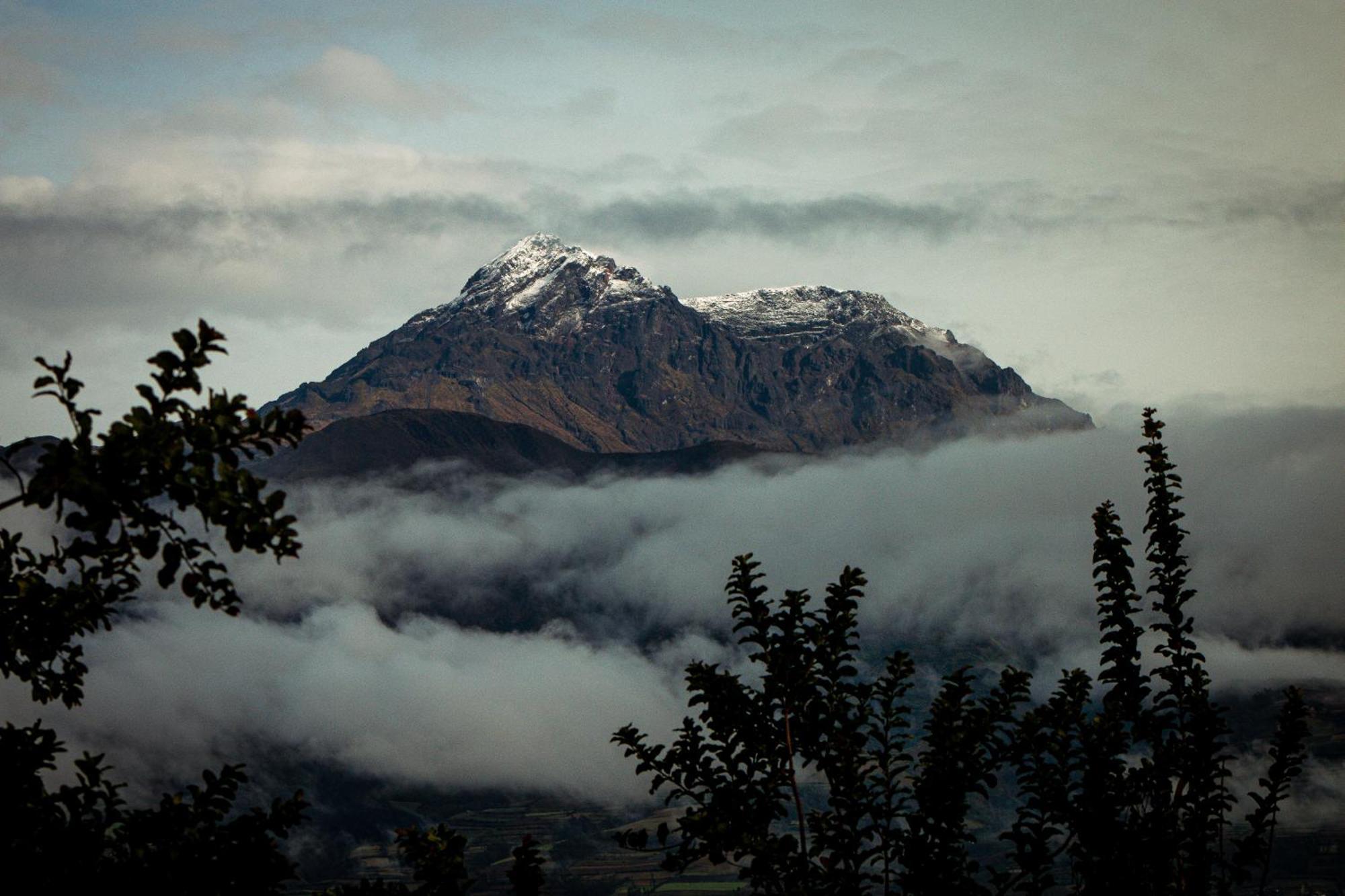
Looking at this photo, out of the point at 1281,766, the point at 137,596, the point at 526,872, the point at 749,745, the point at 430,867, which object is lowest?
the point at 526,872

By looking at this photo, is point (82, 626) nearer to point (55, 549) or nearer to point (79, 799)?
point (55, 549)

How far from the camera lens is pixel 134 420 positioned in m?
16.9

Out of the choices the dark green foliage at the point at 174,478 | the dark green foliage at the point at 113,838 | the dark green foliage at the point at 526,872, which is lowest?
the dark green foliage at the point at 526,872

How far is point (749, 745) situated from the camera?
27609mm

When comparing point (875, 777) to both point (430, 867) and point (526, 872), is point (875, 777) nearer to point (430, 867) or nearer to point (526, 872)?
point (526, 872)

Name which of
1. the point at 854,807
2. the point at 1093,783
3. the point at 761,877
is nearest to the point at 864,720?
the point at 854,807

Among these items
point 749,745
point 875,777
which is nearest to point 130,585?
point 749,745

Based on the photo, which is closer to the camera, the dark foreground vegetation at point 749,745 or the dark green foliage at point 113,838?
the dark foreground vegetation at point 749,745

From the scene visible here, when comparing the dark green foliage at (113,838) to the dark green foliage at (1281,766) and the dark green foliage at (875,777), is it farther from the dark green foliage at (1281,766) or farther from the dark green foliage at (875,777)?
the dark green foliage at (1281,766)

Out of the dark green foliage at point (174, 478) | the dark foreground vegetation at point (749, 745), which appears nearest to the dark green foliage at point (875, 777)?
the dark foreground vegetation at point (749, 745)

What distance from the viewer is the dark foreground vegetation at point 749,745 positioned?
17031mm

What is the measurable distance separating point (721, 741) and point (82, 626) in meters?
12.1

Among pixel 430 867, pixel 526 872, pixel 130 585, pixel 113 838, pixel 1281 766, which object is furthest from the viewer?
pixel 1281 766

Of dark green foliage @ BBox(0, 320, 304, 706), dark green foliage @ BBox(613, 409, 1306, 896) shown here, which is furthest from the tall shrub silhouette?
dark green foliage @ BBox(613, 409, 1306, 896)
